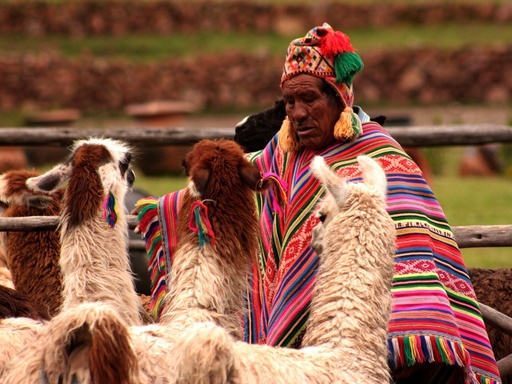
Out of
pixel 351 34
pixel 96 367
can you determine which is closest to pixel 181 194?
pixel 96 367

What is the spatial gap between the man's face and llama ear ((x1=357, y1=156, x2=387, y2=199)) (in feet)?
1.68

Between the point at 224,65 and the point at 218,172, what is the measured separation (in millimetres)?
20298

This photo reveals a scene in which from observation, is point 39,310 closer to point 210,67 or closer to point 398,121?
point 398,121

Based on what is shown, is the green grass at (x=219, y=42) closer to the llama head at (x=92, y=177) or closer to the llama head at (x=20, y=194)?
the llama head at (x=20, y=194)

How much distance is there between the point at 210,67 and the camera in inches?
949

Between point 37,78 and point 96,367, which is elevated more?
point 37,78

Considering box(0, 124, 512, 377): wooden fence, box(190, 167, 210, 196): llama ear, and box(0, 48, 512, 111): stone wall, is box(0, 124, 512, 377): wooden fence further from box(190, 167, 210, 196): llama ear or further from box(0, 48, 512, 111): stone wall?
box(0, 48, 512, 111): stone wall

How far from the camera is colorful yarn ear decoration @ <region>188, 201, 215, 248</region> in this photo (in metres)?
3.80

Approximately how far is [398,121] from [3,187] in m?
12.3

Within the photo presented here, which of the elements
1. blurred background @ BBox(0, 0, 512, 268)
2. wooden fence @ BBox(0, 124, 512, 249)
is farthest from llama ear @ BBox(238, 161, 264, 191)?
blurred background @ BBox(0, 0, 512, 268)

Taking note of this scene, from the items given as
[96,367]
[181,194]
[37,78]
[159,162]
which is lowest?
[96,367]

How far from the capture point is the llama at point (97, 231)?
4199mm

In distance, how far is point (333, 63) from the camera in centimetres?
429

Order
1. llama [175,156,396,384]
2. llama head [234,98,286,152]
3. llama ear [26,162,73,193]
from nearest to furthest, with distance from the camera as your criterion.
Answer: llama [175,156,396,384] < llama ear [26,162,73,193] < llama head [234,98,286,152]
